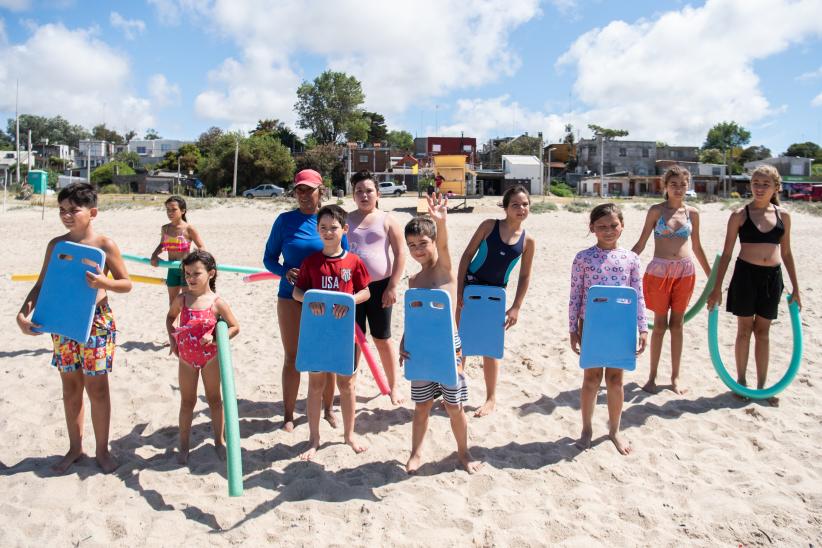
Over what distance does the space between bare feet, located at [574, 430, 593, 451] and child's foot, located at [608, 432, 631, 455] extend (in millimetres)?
164

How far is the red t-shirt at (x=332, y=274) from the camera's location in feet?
12.5

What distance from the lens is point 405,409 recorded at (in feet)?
16.5

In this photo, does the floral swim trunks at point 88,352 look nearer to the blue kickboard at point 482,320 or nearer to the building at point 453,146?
the blue kickboard at point 482,320

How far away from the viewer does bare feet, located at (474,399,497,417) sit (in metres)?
4.81

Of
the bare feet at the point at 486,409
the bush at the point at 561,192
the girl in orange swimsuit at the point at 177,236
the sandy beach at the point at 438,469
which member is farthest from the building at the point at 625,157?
the bare feet at the point at 486,409

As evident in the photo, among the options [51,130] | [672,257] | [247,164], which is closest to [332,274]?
[672,257]

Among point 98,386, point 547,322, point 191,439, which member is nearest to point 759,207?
point 547,322

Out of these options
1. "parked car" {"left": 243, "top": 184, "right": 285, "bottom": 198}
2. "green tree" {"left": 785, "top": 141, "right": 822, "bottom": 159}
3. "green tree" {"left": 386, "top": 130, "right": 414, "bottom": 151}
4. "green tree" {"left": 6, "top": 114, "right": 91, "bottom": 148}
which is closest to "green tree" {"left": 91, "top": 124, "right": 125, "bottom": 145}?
"green tree" {"left": 6, "top": 114, "right": 91, "bottom": 148}

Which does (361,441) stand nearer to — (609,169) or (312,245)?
(312,245)

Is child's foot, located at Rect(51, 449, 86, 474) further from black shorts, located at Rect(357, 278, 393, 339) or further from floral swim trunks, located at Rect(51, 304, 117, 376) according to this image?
black shorts, located at Rect(357, 278, 393, 339)

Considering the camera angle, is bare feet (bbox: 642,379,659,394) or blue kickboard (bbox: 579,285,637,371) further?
bare feet (bbox: 642,379,659,394)

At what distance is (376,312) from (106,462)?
83.2 inches

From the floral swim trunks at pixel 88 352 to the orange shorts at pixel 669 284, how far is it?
438 centimetres

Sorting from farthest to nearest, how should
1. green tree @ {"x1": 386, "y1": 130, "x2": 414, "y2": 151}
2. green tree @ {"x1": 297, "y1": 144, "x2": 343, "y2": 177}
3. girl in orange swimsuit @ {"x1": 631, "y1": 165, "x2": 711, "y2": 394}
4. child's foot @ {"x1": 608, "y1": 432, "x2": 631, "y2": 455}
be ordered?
green tree @ {"x1": 386, "y1": 130, "x2": 414, "y2": 151} < green tree @ {"x1": 297, "y1": 144, "x2": 343, "y2": 177} < girl in orange swimsuit @ {"x1": 631, "y1": 165, "x2": 711, "y2": 394} < child's foot @ {"x1": 608, "y1": 432, "x2": 631, "y2": 455}
